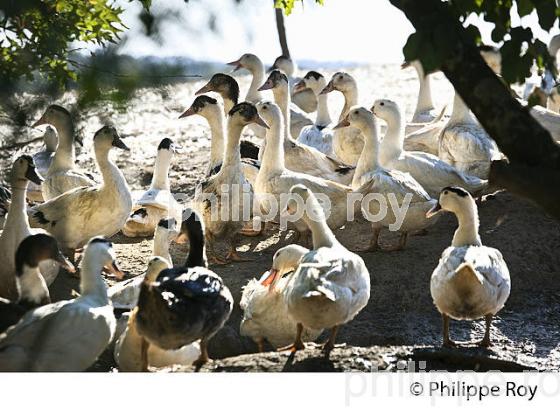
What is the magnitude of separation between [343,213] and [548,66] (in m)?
5.29

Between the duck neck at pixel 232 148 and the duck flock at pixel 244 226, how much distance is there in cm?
1

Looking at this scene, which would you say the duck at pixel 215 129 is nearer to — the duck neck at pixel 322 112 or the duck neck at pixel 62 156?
the duck neck at pixel 62 156

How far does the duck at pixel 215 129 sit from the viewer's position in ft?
34.9

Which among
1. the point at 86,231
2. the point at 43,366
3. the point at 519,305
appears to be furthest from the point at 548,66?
the point at 86,231

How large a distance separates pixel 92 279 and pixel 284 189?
3.27 meters

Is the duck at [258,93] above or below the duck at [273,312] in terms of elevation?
above

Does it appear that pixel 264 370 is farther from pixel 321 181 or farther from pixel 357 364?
pixel 321 181

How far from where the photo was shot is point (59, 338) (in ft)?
20.8

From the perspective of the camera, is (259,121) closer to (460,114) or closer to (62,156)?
(62,156)

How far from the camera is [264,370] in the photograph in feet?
22.6

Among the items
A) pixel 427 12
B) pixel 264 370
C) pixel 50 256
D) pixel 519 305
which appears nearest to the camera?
pixel 427 12

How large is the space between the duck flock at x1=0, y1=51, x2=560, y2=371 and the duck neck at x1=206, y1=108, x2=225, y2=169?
0.04ft

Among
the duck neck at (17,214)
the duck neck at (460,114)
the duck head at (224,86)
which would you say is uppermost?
the duck head at (224,86)

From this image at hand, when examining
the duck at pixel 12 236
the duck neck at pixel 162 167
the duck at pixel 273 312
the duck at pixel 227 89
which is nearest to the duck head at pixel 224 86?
the duck at pixel 227 89
